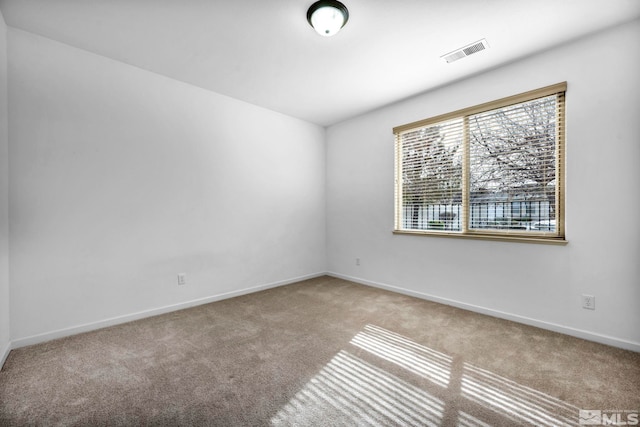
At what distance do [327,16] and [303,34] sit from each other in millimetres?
372

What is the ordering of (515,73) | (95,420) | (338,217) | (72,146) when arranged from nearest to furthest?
(95,420) → (72,146) → (515,73) → (338,217)

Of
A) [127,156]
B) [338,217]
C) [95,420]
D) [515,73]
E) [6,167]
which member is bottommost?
[95,420]

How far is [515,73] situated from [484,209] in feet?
4.79

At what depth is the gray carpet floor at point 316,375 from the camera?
1.56 metres

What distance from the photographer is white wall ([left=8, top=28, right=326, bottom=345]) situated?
2.40 meters

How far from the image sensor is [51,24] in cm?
230

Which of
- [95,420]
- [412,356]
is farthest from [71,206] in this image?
[412,356]

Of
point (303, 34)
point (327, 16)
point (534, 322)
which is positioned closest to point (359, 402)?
point (534, 322)

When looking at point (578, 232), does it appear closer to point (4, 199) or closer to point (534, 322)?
point (534, 322)

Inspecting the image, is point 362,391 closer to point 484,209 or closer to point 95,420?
point 95,420

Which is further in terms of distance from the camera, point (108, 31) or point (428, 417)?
point (108, 31)

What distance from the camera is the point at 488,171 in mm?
3090

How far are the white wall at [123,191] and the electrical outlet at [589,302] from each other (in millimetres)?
3563

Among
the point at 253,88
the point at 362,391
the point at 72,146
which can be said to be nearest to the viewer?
the point at 362,391
